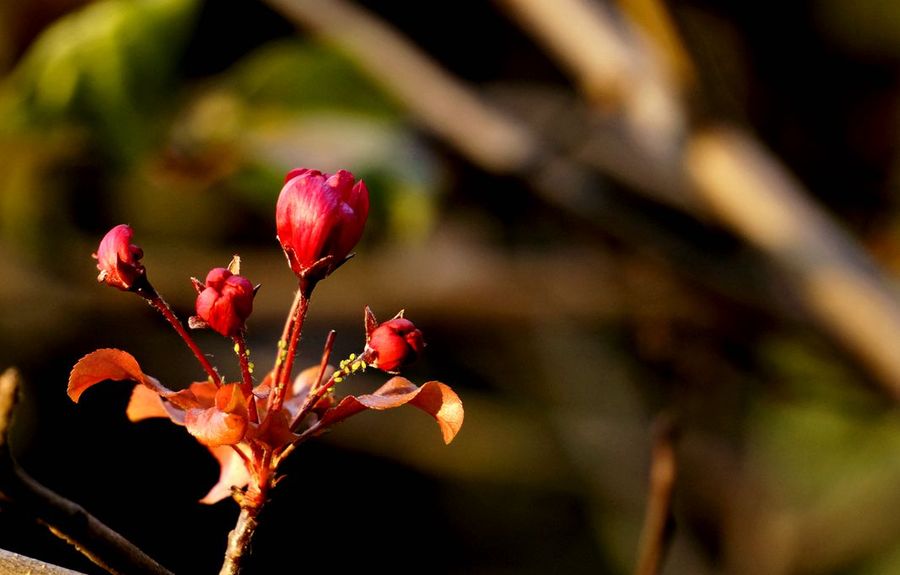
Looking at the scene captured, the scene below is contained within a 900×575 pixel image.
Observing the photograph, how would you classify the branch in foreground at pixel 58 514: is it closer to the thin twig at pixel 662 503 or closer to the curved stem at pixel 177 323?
the curved stem at pixel 177 323

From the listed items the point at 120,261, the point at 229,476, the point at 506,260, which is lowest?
the point at 506,260

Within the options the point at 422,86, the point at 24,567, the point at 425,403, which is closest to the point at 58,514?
the point at 24,567

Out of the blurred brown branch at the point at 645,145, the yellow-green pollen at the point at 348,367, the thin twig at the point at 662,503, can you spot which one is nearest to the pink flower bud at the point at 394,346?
the yellow-green pollen at the point at 348,367

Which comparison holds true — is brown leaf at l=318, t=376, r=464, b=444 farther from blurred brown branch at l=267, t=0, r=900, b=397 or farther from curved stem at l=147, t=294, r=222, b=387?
blurred brown branch at l=267, t=0, r=900, b=397

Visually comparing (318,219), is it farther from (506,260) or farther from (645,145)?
(506,260)

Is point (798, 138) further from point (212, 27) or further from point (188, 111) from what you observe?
point (188, 111)

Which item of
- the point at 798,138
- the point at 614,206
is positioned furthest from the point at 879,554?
the point at 614,206

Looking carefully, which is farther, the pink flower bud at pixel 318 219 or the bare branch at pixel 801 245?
the bare branch at pixel 801 245
